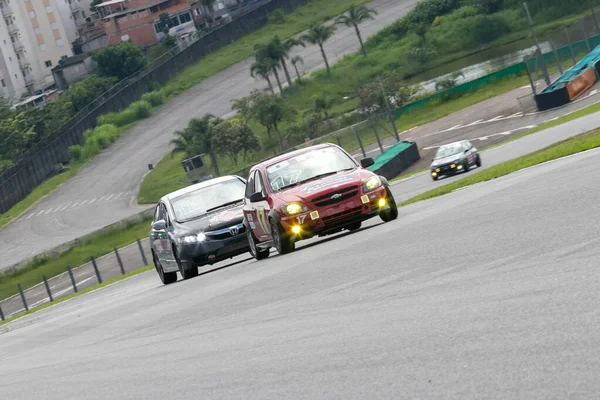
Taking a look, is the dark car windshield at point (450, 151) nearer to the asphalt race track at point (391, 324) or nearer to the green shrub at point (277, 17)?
the asphalt race track at point (391, 324)

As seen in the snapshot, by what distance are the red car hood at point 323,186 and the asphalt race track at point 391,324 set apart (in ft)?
2.88

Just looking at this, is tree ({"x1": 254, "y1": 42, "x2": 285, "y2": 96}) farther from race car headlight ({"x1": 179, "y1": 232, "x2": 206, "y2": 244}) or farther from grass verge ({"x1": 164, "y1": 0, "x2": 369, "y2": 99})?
race car headlight ({"x1": 179, "y1": 232, "x2": 206, "y2": 244})

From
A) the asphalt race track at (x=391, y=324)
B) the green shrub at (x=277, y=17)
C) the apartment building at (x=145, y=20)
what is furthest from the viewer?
the apartment building at (x=145, y=20)

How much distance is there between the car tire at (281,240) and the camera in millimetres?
19750

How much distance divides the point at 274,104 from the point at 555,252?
7715 centimetres

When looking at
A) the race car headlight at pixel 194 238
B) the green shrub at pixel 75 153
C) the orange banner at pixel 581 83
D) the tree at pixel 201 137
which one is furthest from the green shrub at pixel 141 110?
the race car headlight at pixel 194 238

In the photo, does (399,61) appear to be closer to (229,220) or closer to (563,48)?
(563,48)

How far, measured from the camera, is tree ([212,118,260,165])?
81.0 meters

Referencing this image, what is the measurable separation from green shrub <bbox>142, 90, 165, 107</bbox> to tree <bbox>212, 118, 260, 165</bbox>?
40.2m

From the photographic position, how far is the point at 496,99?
70.1m

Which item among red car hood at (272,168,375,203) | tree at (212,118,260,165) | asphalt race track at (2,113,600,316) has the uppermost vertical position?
tree at (212,118,260,165)

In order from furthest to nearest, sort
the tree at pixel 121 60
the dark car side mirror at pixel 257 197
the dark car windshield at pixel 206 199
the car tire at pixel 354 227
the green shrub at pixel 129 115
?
the tree at pixel 121 60 → the green shrub at pixel 129 115 → the dark car windshield at pixel 206 199 → the car tire at pixel 354 227 → the dark car side mirror at pixel 257 197

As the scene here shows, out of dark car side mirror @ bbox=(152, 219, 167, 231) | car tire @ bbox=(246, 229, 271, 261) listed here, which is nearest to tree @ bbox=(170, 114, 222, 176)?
dark car side mirror @ bbox=(152, 219, 167, 231)

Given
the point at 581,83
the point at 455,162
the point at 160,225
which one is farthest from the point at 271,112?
the point at 160,225
